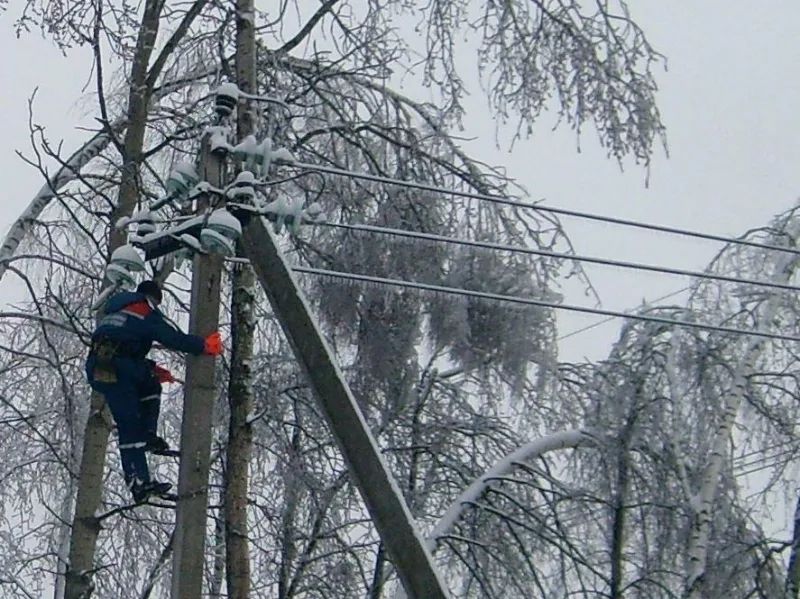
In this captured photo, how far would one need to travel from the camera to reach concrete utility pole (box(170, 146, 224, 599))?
5.75 metres

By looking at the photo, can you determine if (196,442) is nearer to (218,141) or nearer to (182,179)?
(182,179)

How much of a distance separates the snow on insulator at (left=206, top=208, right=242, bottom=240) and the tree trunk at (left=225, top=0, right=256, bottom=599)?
6.32ft

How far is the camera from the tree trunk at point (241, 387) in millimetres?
7648

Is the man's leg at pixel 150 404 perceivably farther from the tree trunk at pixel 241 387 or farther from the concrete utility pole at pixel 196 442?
the tree trunk at pixel 241 387

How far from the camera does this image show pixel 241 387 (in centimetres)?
784

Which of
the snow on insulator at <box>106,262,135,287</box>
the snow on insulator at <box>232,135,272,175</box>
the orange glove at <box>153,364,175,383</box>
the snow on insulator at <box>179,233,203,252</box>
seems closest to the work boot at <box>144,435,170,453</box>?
the orange glove at <box>153,364,175,383</box>

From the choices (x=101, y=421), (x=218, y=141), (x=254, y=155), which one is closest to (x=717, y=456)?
(x=101, y=421)

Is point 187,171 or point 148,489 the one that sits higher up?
point 187,171

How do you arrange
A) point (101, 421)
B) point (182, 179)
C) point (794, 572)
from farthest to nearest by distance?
point (794, 572)
point (101, 421)
point (182, 179)

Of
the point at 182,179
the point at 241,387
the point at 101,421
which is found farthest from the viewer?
the point at 101,421

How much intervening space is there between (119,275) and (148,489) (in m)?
0.94

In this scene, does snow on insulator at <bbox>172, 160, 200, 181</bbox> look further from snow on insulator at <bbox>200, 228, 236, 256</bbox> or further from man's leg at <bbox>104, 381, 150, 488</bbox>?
man's leg at <bbox>104, 381, 150, 488</bbox>

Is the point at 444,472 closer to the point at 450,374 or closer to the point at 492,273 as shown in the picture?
the point at 450,374

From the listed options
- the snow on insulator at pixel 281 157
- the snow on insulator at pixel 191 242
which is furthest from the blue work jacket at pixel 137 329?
the snow on insulator at pixel 281 157
